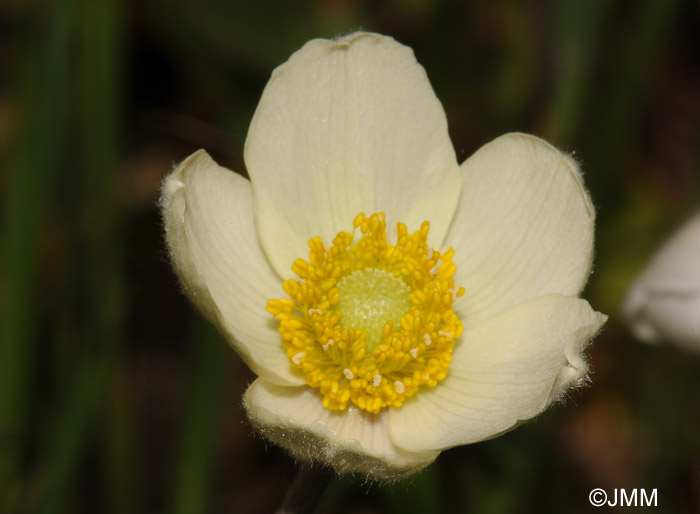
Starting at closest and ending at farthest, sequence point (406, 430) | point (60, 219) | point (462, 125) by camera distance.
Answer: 1. point (406, 430)
2. point (60, 219)
3. point (462, 125)

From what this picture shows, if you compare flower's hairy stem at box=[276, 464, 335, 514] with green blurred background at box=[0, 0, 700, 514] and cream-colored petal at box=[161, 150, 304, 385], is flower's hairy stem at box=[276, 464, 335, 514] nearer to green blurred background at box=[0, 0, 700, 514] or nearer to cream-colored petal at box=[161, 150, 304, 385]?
cream-colored petal at box=[161, 150, 304, 385]

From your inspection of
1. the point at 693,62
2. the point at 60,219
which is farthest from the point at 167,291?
the point at 693,62

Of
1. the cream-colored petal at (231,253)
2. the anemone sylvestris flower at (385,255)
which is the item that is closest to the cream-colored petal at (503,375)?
the anemone sylvestris flower at (385,255)

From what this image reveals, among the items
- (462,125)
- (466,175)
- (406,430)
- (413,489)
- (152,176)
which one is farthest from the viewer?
(152,176)

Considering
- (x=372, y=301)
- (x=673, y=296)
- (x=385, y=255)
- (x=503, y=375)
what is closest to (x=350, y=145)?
(x=385, y=255)

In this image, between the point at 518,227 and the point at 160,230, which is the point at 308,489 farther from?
the point at 160,230

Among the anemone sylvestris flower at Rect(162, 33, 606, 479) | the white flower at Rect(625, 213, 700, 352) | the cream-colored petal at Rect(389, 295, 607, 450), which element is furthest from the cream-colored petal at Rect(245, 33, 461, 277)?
the white flower at Rect(625, 213, 700, 352)

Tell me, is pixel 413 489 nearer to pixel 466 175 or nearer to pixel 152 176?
pixel 466 175

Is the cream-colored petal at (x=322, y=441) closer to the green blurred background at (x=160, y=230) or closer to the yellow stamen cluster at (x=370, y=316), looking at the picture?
the yellow stamen cluster at (x=370, y=316)
